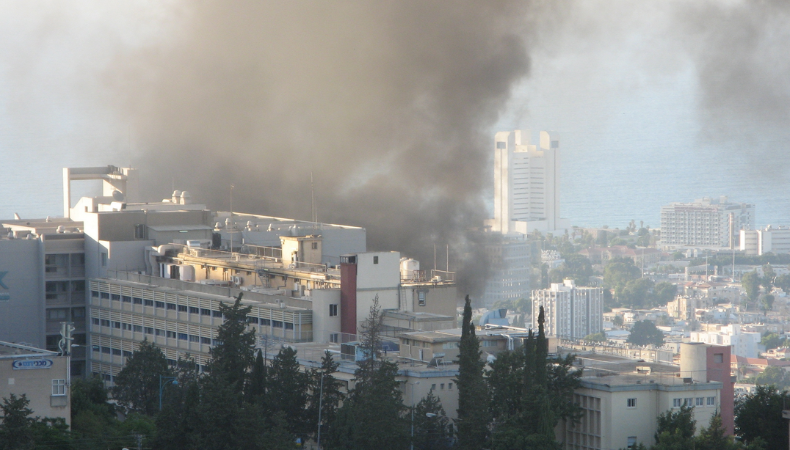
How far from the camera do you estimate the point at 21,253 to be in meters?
30.2

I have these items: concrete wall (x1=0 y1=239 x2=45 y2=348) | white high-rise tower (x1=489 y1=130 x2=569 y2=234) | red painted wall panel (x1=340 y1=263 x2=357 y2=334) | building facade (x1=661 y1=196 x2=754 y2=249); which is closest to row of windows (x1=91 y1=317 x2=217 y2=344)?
concrete wall (x1=0 y1=239 x2=45 y2=348)

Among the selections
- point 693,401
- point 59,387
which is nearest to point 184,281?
point 59,387

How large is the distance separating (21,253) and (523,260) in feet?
217

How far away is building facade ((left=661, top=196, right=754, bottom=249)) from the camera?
322 feet

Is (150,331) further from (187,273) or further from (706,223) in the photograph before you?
(706,223)

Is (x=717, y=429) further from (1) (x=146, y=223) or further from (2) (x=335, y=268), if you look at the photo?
(1) (x=146, y=223)

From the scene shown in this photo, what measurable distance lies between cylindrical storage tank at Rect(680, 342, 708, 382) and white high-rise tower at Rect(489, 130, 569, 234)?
7656 cm

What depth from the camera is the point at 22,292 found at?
30219 millimetres

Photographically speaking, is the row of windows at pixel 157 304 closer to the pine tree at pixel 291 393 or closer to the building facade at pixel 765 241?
the pine tree at pixel 291 393

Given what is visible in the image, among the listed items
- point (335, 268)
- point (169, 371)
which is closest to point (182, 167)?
point (335, 268)

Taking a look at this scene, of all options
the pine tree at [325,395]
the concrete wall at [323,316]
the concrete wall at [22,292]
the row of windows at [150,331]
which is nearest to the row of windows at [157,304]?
the row of windows at [150,331]

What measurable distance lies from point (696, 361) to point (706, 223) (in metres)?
83.6

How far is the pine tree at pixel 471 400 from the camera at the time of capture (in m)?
17.6

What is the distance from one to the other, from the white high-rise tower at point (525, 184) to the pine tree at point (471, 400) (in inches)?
3030
